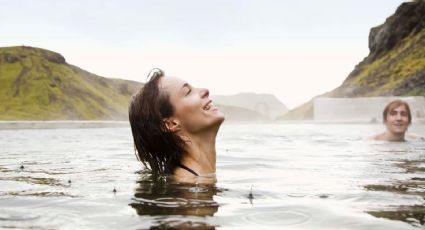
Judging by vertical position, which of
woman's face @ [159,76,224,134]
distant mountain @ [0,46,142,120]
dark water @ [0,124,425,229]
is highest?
distant mountain @ [0,46,142,120]

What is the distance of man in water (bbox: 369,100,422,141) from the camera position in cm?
Result: 1069

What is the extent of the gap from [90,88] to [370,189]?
313ft

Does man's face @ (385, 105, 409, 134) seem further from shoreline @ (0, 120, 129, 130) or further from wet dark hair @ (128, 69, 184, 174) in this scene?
shoreline @ (0, 120, 129, 130)

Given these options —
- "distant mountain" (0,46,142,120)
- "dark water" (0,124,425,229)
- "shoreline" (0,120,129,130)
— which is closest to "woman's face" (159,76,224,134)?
"dark water" (0,124,425,229)

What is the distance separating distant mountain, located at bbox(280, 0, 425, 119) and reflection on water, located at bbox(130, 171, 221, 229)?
6664 centimetres

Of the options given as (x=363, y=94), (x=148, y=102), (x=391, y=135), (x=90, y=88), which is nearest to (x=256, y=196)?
(x=148, y=102)

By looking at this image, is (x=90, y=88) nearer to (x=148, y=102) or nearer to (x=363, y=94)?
(x=363, y=94)

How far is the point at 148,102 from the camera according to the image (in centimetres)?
469

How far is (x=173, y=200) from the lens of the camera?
A: 356cm

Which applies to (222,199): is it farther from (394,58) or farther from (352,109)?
(394,58)

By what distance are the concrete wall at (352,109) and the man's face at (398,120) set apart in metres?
23.5

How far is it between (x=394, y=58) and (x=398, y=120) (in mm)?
75079

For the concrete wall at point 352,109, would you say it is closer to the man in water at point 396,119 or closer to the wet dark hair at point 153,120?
the man in water at point 396,119

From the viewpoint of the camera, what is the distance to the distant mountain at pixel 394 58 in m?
73.2
